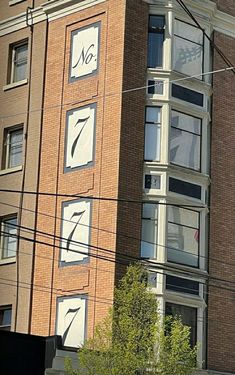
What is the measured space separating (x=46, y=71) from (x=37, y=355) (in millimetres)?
9453

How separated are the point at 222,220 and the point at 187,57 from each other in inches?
202

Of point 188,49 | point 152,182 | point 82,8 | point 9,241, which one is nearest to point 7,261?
point 9,241

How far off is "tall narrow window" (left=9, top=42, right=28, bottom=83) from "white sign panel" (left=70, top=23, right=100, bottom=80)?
2312 millimetres

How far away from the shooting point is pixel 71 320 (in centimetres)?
2791

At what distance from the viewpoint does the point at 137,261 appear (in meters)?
27.4

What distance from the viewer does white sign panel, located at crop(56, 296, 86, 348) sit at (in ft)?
90.4

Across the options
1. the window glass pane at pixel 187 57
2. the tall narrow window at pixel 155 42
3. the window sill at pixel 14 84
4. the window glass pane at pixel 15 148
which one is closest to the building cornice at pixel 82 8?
the tall narrow window at pixel 155 42

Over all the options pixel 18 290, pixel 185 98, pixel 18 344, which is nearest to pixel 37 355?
pixel 18 344

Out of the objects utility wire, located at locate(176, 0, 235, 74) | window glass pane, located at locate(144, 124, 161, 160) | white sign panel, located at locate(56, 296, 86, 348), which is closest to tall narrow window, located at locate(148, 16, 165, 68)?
utility wire, located at locate(176, 0, 235, 74)

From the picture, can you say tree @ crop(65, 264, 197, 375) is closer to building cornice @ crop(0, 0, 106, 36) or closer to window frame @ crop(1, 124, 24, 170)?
window frame @ crop(1, 124, 24, 170)

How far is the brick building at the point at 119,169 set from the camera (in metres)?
28.0

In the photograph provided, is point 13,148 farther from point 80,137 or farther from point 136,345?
point 136,345

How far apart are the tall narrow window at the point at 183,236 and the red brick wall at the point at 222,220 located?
0.61 m

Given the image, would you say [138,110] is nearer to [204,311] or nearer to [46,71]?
[46,71]
